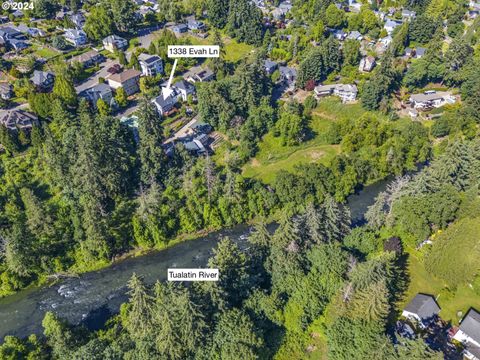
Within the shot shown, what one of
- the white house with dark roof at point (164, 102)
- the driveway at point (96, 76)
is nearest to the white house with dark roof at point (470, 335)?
the white house with dark roof at point (164, 102)

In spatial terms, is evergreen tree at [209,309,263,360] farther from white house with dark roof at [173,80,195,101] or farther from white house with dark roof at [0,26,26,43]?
white house with dark roof at [0,26,26,43]

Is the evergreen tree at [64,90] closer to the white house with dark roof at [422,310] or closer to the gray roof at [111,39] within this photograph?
the gray roof at [111,39]

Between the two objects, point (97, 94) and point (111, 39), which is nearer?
point (97, 94)

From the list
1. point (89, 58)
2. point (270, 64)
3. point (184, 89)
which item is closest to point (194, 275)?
point (184, 89)

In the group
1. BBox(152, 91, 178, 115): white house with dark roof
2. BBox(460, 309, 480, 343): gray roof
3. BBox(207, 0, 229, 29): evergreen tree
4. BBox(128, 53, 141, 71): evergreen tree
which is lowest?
BBox(460, 309, 480, 343): gray roof

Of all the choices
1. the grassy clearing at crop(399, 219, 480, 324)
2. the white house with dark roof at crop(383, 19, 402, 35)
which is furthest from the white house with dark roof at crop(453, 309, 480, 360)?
the white house with dark roof at crop(383, 19, 402, 35)

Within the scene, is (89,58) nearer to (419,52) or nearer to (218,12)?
(218,12)
